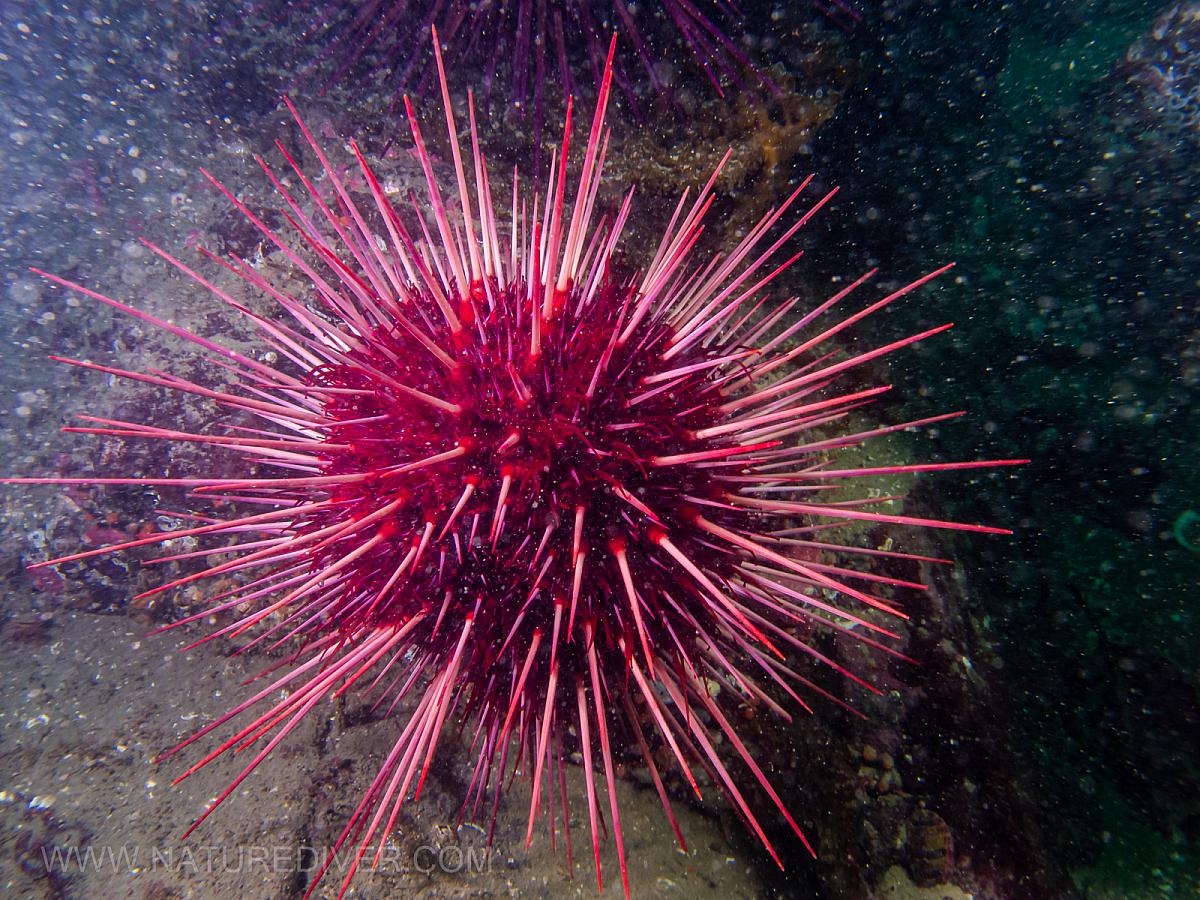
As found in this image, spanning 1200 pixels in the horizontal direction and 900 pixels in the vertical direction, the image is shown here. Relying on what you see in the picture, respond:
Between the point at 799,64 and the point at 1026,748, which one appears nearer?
the point at 1026,748

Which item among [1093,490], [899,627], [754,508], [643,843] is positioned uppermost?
[1093,490]

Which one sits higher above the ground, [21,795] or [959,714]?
[959,714]

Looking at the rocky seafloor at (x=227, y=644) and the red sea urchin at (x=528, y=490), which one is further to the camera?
the rocky seafloor at (x=227, y=644)

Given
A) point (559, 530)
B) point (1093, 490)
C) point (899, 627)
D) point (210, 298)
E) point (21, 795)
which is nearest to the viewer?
point (559, 530)

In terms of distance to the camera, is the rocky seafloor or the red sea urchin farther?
the rocky seafloor

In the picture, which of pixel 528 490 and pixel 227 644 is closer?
pixel 528 490

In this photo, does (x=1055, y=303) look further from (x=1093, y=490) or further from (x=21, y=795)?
(x=21, y=795)

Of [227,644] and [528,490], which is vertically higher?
[528,490]

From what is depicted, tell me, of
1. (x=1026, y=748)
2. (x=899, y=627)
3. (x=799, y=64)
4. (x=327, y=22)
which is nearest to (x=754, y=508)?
(x=899, y=627)

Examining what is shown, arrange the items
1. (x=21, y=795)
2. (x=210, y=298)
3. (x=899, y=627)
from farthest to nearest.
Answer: (x=210, y=298), (x=21, y=795), (x=899, y=627)

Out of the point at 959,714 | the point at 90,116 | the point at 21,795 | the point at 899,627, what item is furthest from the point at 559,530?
the point at 90,116
